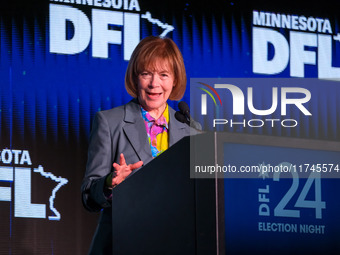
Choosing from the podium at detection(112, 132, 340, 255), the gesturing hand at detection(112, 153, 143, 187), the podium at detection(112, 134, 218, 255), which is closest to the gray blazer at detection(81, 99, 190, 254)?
the gesturing hand at detection(112, 153, 143, 187)

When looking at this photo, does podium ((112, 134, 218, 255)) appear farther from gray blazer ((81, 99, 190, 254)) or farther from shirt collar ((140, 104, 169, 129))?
shirt collar ((140, 104, 169, 129))

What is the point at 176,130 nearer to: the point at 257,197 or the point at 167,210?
the point at 167,210

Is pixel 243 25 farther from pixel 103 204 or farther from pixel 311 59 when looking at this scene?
pixel 103 204

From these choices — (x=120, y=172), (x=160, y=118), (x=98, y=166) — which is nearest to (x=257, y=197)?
(x=120, y=172)

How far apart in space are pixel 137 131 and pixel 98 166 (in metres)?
0.17

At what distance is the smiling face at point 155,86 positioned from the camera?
215 cm

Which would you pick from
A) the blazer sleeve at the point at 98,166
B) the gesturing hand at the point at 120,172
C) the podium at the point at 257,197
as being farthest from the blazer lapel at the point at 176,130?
the podium at the point at 257,197

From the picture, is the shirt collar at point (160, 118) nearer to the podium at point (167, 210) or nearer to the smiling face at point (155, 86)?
the smiling face at point (155, 86)

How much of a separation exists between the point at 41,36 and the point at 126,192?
2447 millimetres

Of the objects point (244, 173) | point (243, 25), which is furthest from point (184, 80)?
point (243, 25)

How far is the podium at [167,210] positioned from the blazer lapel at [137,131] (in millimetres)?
504

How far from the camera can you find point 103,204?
5.63 ft

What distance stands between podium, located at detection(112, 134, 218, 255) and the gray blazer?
1.22 feet

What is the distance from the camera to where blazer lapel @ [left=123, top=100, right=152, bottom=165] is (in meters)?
1.93
